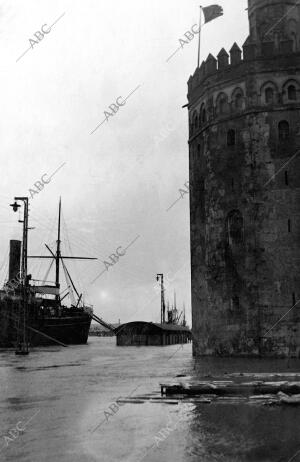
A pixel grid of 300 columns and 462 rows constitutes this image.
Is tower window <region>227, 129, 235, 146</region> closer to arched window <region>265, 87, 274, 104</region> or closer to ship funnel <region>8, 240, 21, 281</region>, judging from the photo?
arched window <region>265, 87, 274, 104</region>

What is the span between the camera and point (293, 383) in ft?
47.5

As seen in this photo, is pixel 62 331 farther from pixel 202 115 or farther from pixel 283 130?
pixel 283 130

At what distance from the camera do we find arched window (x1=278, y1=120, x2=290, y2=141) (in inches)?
1271

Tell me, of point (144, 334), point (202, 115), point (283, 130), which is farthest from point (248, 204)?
point (144, 334)

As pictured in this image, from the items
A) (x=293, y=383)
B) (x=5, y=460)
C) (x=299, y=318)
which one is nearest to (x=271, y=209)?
(x=299, y=318)

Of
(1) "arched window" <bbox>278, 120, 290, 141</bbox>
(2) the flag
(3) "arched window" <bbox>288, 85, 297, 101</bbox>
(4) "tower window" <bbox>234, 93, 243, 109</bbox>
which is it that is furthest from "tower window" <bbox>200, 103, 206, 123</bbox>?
(3) "arched window" <bbox>288, 85, 297, 101</bbox>

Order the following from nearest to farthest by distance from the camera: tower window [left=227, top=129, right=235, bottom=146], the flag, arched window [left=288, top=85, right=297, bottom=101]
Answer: arched window [left=288, top=85, right=297, bottom=101] < tower window [left=227, top=129, right=235, bottom=146] < the flag

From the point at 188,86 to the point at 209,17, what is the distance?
210 inches

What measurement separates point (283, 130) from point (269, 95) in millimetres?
2470

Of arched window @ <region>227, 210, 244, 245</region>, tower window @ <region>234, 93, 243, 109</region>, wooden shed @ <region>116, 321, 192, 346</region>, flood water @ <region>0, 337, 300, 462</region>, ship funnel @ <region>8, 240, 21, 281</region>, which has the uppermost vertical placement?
tower window @ <region>234, 93, 243, 109</region>

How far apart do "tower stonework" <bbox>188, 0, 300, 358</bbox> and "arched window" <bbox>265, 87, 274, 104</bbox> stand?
6 centimetres

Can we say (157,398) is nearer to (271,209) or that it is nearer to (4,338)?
(271,209)

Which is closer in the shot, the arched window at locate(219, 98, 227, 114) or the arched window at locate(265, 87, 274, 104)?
the arched window at locate(265, 87, 274, 104)

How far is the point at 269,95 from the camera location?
109 feet
